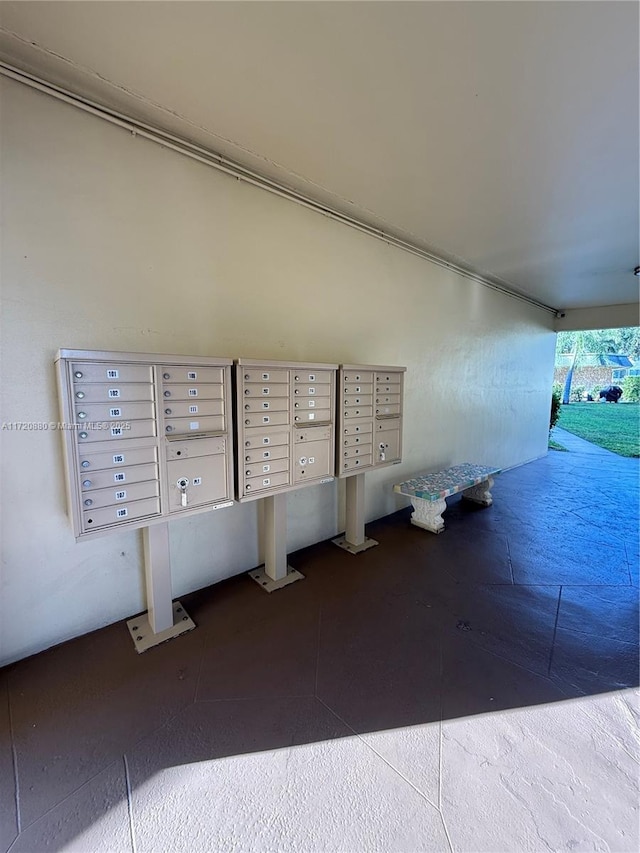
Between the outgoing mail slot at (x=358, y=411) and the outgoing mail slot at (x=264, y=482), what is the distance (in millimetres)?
710

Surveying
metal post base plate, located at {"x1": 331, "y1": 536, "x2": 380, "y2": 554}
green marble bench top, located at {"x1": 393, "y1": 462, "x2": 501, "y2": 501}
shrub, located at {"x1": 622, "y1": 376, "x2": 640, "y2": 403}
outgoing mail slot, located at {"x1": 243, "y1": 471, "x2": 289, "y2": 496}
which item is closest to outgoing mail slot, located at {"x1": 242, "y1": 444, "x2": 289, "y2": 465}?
outgoing mail slot, located at {"x1": 243, "y1": 471, "x2": 289, "y2": 496}

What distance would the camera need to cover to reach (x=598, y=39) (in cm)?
146

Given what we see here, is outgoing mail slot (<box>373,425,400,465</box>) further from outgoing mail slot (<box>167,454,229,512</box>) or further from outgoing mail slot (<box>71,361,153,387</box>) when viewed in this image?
outgoing mail slot (<box>71,361,153,387</box>)

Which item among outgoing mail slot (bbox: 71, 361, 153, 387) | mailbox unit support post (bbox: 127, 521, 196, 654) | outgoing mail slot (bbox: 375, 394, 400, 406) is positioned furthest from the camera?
outgoing mail slot (bbox: 375, 394, 400, 406)

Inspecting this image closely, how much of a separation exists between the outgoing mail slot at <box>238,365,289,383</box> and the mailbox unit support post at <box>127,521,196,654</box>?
963 millimetres

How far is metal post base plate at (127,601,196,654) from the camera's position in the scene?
1.98 metres

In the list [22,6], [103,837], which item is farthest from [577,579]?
[22,6]

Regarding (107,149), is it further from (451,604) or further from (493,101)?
(451,604)

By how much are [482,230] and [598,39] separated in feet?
6.44

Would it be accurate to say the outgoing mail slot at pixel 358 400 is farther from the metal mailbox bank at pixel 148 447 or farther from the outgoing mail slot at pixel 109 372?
the outgoing mail slot at pixel 109 372

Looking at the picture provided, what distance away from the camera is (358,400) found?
9.29 ft

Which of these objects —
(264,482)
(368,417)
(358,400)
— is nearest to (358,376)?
(358,400)

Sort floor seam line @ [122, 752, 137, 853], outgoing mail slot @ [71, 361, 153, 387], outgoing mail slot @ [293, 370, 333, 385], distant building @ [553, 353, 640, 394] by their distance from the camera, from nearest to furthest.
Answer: floor seam line @ [122, 752, 137, 853] < outgoing mail slot @ [71, 361, 153, 387] < outgoing mail slot @ [293, 370, 333, 385] < distant building @ [553, 353, 640, 394]

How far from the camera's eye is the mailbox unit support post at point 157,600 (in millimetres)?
1992
